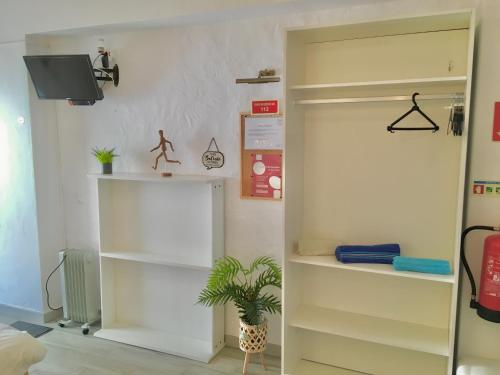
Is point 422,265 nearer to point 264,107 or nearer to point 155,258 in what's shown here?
point 264,107

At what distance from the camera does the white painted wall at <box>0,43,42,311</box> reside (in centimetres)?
326

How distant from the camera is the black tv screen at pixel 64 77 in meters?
2.82

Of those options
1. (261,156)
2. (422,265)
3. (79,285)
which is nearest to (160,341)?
(79,285)

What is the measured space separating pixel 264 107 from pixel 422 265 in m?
1.37

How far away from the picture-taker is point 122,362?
2854mm

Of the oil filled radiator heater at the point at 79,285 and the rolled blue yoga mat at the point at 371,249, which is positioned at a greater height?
the rolled blue yoga mat at the point at 371,249

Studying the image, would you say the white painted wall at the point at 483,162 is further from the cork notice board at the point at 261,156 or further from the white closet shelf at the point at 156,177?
the white closet shelf at the point at 156,177

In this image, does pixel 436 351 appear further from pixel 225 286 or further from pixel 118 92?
pixel 118 92

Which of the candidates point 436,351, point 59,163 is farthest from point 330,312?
point 59,163

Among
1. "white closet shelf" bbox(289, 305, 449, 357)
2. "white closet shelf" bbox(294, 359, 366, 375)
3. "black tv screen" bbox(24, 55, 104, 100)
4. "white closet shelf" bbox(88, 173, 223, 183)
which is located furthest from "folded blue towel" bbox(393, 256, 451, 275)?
"black tv screen" bbox(24, 55, 104, 100)

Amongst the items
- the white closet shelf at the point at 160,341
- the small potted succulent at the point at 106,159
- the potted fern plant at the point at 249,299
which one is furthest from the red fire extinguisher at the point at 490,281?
the small potted succulent at the point at 106,159

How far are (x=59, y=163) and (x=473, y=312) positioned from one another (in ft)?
10.7

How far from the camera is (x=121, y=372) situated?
2.74 metres

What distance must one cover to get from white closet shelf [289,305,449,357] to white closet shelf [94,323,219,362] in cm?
87
